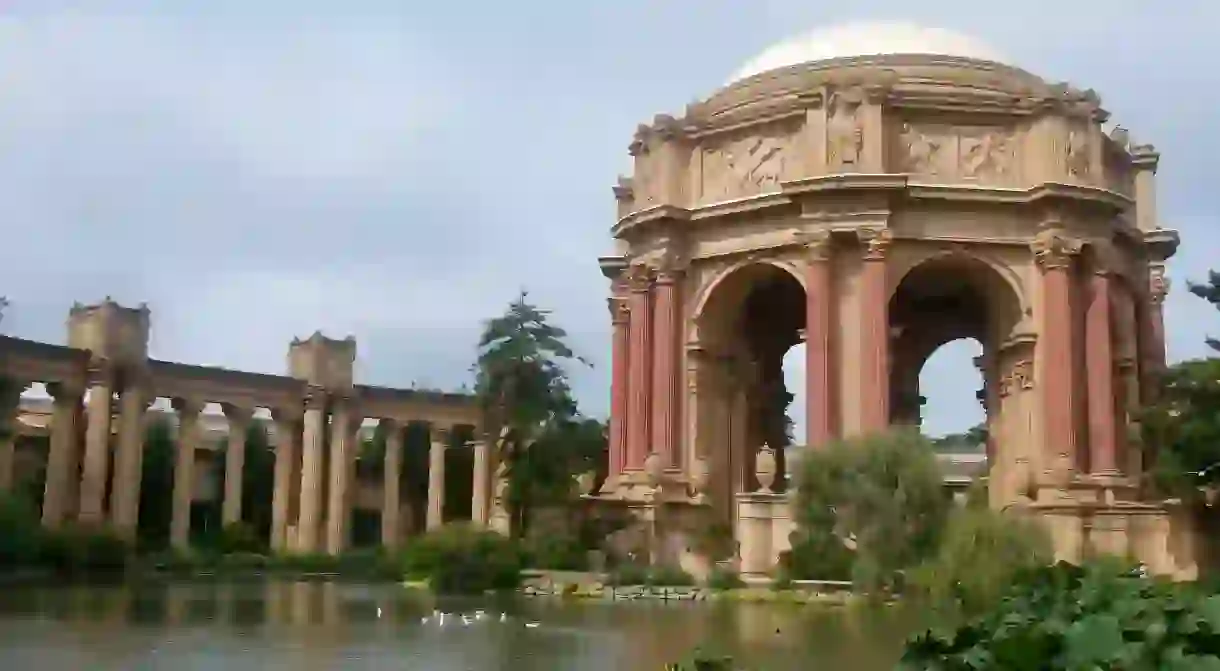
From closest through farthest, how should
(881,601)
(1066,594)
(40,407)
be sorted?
(1066,594) < (881,601) < (40,407)

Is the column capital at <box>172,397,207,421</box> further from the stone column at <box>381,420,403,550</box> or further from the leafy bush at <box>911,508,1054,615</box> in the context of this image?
the leafy bush at <box>911,508,1054,615</box>

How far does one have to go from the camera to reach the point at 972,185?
39.7 metres

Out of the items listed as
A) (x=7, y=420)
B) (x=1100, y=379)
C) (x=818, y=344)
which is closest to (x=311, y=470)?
(x=7, y=420)

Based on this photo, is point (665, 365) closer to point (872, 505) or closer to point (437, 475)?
point (872, 505)

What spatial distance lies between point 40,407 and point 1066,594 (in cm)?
6425

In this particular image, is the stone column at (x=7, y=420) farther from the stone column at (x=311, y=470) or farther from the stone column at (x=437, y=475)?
the stone column at (x=437, y=475)

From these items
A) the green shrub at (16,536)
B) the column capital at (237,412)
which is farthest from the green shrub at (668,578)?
the column capital at (237,412)

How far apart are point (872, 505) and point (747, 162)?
1629 cm

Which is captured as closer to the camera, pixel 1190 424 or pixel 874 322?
pixel 1190 424

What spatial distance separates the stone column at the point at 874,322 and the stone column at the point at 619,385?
8.74 meters

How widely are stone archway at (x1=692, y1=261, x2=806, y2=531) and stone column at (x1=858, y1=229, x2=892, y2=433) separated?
330 cm

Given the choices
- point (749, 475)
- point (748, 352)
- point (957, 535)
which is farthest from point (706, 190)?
point (957, 535)

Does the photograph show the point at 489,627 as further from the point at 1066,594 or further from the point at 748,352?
the point at 748,352

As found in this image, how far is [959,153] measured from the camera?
132 ft
